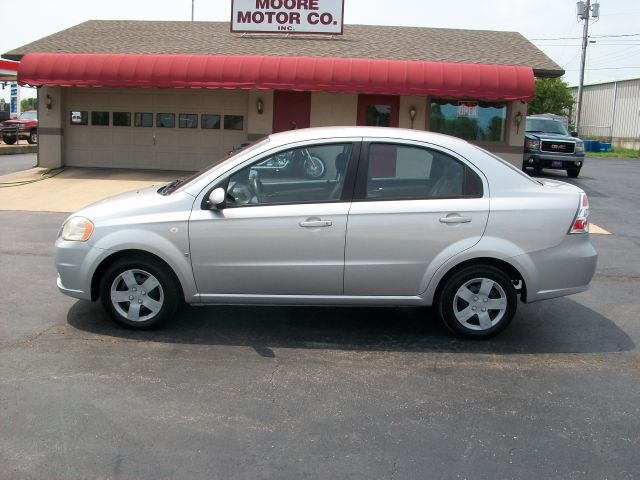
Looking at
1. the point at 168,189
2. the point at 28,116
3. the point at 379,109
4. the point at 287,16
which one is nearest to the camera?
→ the point at 168,189

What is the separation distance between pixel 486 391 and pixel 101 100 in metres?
17.8

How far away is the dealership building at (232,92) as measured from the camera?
17.8 m

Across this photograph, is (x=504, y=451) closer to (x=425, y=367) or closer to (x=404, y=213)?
(x=425, y=367)

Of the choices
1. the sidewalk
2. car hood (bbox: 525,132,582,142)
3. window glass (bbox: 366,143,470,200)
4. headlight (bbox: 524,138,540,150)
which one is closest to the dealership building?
the sidewalk

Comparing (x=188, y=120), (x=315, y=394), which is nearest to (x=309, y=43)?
(x=188, y=120)

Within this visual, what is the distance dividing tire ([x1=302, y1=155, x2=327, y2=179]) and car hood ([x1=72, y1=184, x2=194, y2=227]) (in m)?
0.97

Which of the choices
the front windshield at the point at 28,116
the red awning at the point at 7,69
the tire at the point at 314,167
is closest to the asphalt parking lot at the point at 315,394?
the tire at the point at 314,167

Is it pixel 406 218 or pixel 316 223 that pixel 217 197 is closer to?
pixel 316 223

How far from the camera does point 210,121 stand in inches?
789

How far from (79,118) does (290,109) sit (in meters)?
6.11

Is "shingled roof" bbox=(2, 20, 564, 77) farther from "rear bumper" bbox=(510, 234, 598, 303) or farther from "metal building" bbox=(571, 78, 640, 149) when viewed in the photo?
"metal building" bbox=(571, 78, 640, 149)

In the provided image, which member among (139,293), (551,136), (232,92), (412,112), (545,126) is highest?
(232,92)

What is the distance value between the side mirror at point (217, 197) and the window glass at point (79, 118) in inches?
631

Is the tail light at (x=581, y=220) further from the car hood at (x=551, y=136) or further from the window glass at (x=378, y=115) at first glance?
the car hood at (x=551, y=136)
